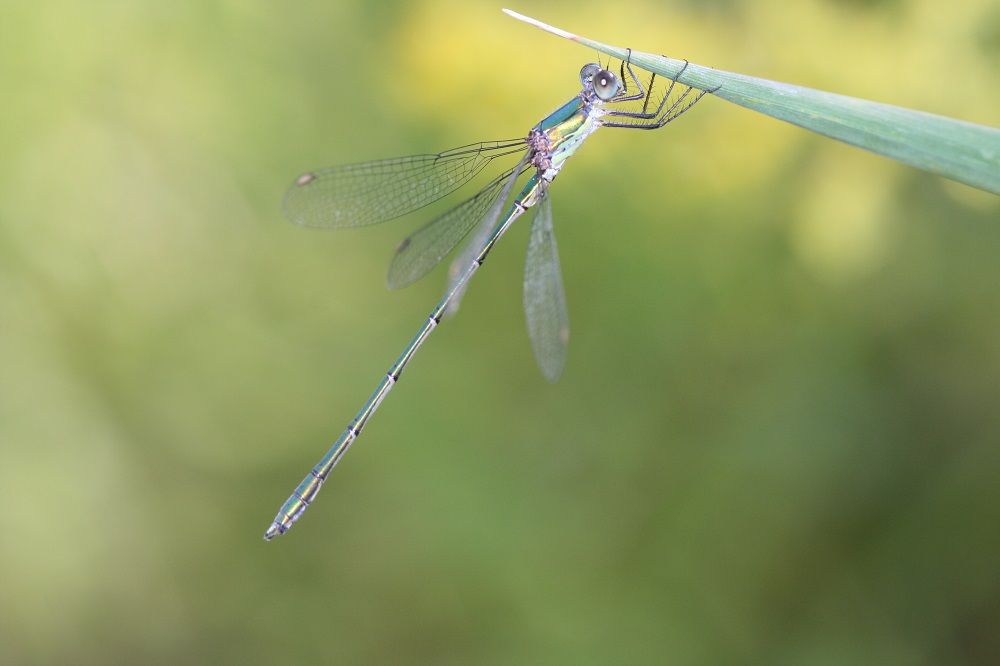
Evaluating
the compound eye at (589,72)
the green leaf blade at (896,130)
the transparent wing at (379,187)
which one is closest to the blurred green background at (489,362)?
the transparent wing at (379,187)

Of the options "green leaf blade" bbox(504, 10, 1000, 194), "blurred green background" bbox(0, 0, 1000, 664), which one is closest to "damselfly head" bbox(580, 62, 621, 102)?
"blurred green background" bbox(0, 0, 1000, 664)

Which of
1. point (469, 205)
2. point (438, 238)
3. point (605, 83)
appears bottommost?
point (438, 238)

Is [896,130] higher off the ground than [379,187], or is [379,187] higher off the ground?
[379,187]

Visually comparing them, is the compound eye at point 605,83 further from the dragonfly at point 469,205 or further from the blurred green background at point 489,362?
the blurred green background at point 489,362

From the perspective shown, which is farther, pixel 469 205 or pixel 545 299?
pixel 469 205

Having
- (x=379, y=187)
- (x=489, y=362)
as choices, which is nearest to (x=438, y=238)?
(x=379, y=187)

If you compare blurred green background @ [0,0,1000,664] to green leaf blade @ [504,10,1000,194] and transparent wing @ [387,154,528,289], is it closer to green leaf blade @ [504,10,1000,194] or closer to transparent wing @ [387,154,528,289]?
transparent wing @ [387,154,528,289]

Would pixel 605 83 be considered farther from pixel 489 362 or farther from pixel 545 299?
pixel 489 362
